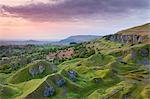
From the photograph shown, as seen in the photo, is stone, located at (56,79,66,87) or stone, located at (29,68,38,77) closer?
stone, located at (56,79,66,87)

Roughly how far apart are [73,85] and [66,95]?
1035 cm

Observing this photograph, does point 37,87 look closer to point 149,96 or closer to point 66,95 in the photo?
point 66,95

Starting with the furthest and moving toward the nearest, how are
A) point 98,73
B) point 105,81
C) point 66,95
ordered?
point 98,73 < point 105,81 < point 66,95

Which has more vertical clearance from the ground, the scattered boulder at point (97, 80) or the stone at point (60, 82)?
the stone at point (60, 82)

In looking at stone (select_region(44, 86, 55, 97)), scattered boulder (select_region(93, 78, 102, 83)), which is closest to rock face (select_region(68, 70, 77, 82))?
scattered boulder (select_region(93, 78, 102, 83))

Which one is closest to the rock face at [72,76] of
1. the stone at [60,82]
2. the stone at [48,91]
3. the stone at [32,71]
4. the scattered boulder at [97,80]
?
the scattered boulder at [97,80]

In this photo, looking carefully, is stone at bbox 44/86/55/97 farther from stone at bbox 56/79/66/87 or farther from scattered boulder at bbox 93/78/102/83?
scattered boulder at bbox 93/78/102/83

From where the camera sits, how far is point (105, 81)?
584ft

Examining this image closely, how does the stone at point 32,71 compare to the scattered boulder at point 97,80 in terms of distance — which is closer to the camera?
the scattered boulder at point 97,80

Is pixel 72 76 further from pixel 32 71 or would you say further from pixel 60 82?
pixel 32 71

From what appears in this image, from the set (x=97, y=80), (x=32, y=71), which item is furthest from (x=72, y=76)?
(x=32, y=71)

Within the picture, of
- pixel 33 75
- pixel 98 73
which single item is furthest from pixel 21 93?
pixel 98 73

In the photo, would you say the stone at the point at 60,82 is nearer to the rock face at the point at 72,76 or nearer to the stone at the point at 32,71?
the rock face at the point at 72,76

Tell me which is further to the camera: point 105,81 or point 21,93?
point 105,81
